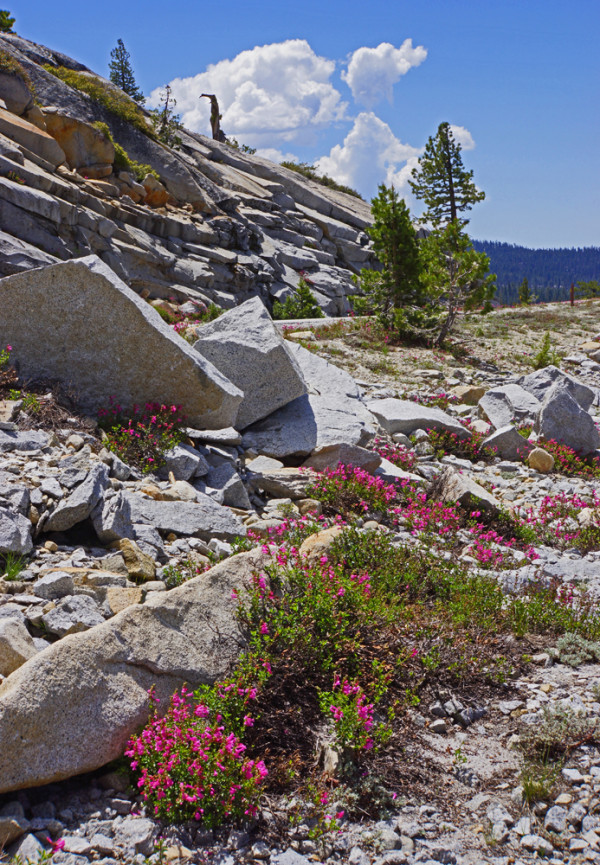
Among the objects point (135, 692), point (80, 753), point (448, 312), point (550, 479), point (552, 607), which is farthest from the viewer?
point (448, 312)

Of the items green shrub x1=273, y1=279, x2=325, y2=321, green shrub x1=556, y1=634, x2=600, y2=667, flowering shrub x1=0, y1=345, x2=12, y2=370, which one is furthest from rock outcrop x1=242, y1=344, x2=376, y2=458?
green shrub x1=273, y1=279, x2=325, y2=321

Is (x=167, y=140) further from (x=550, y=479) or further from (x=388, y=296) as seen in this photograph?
(x=550, y=479)

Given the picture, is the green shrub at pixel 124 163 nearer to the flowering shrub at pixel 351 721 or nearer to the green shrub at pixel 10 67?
the green shrub at pixel 10 67

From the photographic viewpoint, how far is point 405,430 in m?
12.1

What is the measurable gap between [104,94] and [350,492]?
111 ft

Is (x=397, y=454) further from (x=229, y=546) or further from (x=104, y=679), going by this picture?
(x=104, y=679)

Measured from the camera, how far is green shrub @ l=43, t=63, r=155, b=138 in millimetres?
32406

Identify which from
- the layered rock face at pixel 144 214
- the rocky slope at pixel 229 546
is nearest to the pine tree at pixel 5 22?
the layered rock face at pixel 144 214

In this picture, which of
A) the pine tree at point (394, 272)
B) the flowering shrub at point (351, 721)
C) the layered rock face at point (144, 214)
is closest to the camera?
the flowering shrub at point (351, 721)

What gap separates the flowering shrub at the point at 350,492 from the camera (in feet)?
26.8

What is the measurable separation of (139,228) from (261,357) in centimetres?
2208

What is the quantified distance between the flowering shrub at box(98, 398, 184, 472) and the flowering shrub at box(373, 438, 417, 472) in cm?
403

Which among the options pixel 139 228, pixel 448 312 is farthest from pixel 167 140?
pixel 448 312

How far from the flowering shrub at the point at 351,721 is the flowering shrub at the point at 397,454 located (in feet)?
22.2
